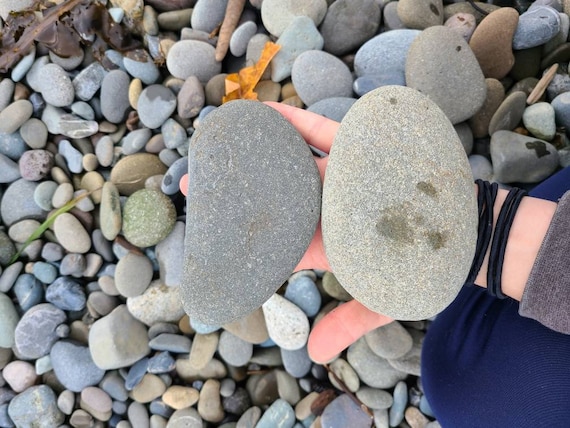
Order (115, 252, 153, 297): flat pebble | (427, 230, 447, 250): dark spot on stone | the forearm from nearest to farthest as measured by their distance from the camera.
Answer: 1. (427, 230, 447, 250): dark spot on stone
2. the forearm
3. (115, 252, 153, 297): flat pebble

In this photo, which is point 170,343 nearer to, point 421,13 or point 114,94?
point 114,94

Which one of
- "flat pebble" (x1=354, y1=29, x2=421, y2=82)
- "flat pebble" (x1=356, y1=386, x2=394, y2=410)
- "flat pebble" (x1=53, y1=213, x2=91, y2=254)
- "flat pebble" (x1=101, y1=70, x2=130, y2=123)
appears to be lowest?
"flat pebble" (x1=356, y1=386, x2=394, y2=410)

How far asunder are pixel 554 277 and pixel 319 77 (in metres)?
1.09

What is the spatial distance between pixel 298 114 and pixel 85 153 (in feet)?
3.52

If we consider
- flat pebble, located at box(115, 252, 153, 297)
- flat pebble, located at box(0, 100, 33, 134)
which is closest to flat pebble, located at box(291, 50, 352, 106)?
flat pebble, located at box(115, 252, 153, 297)

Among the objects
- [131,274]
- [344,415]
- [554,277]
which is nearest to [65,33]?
[131,274]

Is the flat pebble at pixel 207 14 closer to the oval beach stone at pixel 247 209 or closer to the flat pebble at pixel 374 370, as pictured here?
the oval beach stone at pixel 247 209

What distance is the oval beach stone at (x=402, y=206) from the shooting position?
1.06 metres

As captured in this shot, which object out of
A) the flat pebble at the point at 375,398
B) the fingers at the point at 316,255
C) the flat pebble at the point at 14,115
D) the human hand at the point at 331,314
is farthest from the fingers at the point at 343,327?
the flat pebble at the point at 14,115

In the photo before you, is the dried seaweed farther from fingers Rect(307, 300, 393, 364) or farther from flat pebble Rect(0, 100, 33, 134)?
fingers Rect(307, 300, 393, 364)

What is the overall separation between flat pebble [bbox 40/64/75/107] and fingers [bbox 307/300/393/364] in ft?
4.70

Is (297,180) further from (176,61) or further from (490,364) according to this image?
(176,61)

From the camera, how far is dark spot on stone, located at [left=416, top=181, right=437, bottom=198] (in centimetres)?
106

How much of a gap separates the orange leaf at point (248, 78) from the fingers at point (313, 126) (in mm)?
455
